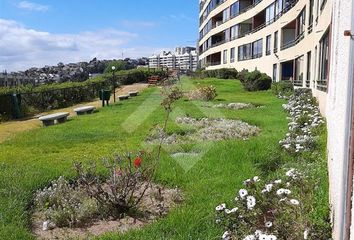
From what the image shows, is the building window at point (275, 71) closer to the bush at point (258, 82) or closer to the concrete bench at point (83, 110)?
the bush at point (258, 82)

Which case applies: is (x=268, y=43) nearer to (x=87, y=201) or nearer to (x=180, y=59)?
(x=87, y=201)

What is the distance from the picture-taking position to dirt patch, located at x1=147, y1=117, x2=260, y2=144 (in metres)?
9.95

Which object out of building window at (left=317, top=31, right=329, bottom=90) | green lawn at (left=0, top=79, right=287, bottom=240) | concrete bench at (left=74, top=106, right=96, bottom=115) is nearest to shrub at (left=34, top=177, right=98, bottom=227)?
green lawn at (left=0, top=79, right=287, bottom=240)

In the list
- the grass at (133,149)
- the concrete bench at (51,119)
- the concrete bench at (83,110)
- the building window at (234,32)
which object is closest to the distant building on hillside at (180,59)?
the building window at (234,32)

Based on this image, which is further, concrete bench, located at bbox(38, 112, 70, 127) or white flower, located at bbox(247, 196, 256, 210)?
concrete bench, located at bbox(38, 112, 70, 127)

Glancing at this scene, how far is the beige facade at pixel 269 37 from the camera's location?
65.4 feet

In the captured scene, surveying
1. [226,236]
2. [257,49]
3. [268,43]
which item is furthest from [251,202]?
[257,49]

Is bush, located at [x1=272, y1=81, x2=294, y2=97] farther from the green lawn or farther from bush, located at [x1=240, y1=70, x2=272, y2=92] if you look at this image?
the green lawn

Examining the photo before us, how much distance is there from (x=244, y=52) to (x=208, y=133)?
36.9m

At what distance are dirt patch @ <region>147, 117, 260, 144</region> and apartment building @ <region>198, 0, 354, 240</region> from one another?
214cm

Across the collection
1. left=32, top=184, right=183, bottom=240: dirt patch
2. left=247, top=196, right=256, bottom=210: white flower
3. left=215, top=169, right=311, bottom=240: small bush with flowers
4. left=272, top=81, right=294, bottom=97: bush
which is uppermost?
left=272, top=81, right=294, bottom=97: bush

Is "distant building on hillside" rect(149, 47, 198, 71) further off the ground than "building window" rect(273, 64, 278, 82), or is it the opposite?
"distant building on hillside" rect(149, 47, 198, 71)

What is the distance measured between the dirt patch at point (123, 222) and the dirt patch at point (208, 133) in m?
3.54

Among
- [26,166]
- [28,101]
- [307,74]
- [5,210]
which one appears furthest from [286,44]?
[5,210]
